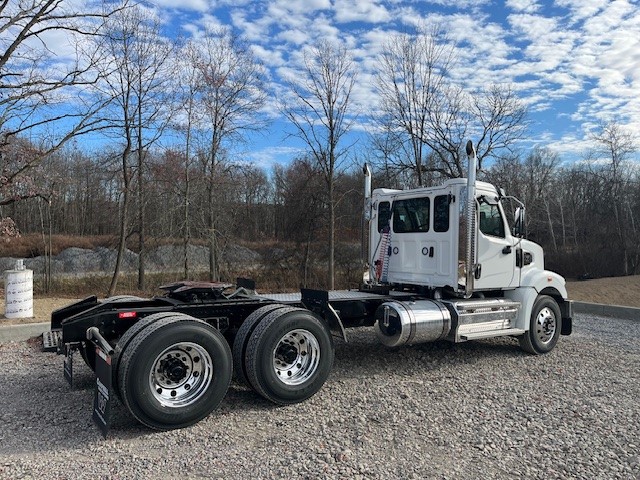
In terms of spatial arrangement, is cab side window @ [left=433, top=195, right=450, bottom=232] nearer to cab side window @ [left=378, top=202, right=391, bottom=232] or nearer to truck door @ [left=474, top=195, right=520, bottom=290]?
truck door @ [left=474, top=195, right=520, bottom=290]

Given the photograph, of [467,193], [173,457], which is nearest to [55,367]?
[173,457]

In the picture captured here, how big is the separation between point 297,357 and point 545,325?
14.8 ft

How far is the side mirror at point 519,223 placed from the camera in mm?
7700

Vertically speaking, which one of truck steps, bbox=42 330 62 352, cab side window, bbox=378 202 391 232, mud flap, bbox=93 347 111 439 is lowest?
mud flap, bbox=93 347 111 439

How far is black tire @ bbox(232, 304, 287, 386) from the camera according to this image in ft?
17.5

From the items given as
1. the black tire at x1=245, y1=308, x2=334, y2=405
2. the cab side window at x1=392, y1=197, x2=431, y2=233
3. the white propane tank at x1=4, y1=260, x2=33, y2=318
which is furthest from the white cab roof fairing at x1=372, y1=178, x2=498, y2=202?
the white propane tank at x1=4, y1=260, x2=33, y2=318

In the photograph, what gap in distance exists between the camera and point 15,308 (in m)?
9.99

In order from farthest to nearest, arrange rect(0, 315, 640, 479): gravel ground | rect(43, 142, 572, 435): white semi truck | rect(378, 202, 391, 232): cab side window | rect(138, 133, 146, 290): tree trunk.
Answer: rect(138, 133, 146, 290): tree trunk → rect(378, 202, 391, 232): cab side window → rect(43, 142, 572, 435): white semi truck → rect(0, 315, 640, 479): gravel ground

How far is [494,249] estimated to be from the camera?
7.53 metres

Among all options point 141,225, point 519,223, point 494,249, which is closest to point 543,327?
point 494,249

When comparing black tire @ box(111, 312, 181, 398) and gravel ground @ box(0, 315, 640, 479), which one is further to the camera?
black tire @ box(111, 312, 181, 398)

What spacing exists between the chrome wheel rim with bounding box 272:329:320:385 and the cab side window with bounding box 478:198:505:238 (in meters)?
A: 3.28

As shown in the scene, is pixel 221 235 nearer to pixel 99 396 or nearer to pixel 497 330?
pixel 497 330

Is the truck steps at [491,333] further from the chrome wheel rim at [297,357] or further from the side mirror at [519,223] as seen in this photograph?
the chrome wheel rim at [297,357]
